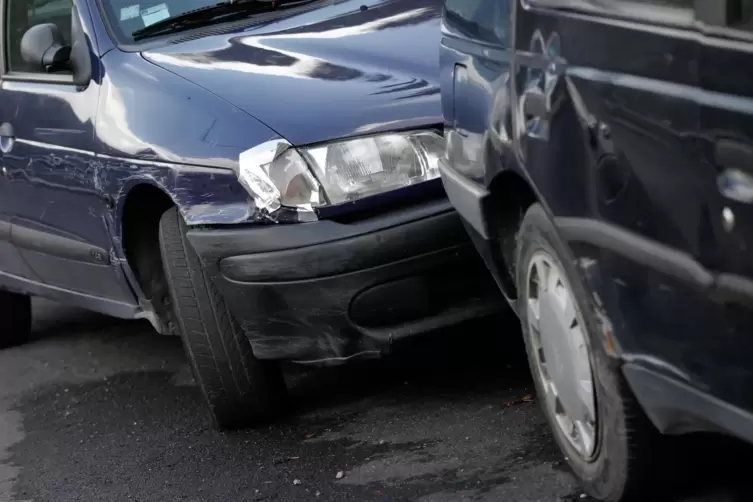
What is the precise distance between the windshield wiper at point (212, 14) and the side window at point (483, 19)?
1.41m

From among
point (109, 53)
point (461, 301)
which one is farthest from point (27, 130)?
point (461, 301)

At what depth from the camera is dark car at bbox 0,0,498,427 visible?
4121 mm

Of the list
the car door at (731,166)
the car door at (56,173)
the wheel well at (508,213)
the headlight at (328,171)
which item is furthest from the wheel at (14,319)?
the car door at (731,166)

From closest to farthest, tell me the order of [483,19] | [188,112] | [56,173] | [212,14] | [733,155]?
1. [733,155]
2. [483,19]
3. [188,112]
4. [56,173]
5. [212,14]

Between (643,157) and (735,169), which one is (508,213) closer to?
(643,157)

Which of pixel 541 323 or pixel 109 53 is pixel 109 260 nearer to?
pixel 109 53

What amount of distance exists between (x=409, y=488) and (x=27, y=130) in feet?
7.77

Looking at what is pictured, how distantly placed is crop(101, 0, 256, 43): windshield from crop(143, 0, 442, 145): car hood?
0.30 metres

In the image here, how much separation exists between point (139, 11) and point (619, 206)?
2.93 meters

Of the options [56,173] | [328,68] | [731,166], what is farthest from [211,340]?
[731,166]

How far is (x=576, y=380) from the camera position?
332 cm

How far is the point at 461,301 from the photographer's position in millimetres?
4227

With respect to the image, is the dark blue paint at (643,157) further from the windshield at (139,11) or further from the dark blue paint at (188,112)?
the windshield at (139,11)

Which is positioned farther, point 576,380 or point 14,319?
point 14,319
